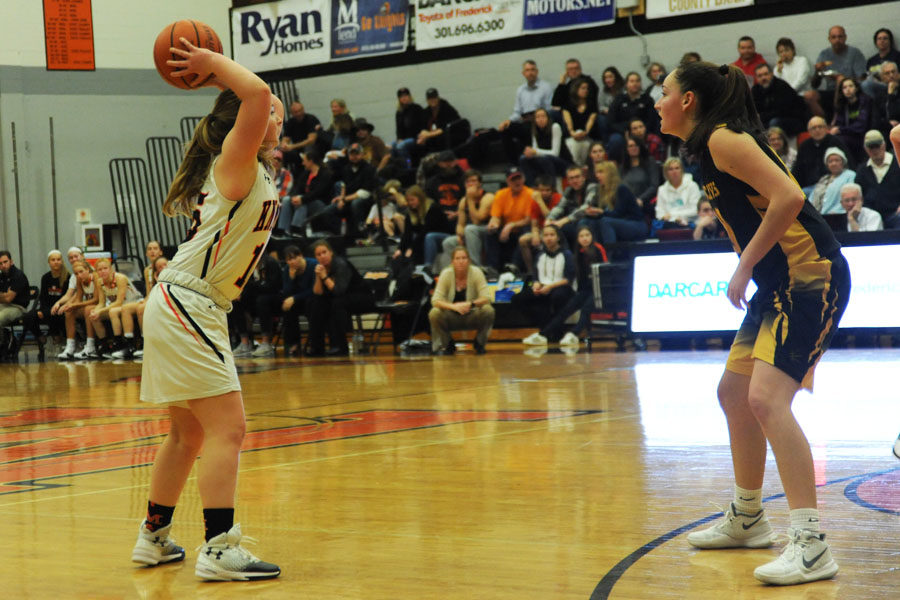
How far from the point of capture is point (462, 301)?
43.0 feet

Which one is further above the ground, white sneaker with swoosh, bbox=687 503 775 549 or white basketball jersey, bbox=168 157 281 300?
white basketball jersey, bbox=168 157 281 300

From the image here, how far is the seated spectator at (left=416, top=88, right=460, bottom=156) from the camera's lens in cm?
1722

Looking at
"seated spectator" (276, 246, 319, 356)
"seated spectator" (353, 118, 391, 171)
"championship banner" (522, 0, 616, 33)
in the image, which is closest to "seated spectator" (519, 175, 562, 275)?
"seated spectator" (276, 246, 319, 356)

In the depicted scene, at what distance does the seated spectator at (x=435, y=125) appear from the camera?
1722 cm

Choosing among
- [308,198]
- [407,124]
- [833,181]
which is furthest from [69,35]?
[833,181]

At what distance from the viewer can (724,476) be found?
4.45m

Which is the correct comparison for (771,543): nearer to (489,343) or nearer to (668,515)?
(668,515)

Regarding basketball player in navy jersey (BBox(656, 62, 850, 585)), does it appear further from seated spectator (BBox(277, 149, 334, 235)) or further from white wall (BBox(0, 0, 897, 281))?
white wall (BBox(0, 0, 897, 281))

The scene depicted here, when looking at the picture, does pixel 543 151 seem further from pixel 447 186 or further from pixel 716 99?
pixel 716 99

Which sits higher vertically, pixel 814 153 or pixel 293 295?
pixel 814 153

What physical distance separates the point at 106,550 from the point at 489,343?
10923 millimetres

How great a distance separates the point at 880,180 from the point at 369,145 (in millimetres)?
8329

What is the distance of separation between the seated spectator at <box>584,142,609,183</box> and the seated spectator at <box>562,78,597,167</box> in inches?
21.6

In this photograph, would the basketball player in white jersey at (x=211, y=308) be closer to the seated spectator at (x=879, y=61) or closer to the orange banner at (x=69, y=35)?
the seated spectator at (x=879, y=61)
